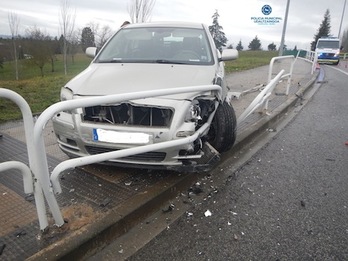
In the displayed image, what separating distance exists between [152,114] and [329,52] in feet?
100.0

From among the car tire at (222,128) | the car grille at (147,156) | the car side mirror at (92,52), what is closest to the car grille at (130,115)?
the car grille at (147,156)

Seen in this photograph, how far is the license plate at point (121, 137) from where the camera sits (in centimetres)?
282

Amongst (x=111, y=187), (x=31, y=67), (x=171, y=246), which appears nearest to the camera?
(x=171, y=246)

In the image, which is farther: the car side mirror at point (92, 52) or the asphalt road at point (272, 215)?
the car side mirror at point (92, 52)

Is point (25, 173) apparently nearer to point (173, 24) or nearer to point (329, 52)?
point (173, 24)

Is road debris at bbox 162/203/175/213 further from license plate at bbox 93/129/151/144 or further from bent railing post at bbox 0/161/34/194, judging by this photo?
bent railing post at bbox 0/161/34/194

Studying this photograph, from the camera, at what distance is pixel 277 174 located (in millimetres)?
3801

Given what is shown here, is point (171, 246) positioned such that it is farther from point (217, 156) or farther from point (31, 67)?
point (31, 67)

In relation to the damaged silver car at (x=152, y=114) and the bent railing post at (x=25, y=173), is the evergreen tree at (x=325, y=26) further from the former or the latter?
the bent railing post at (x=25, y=173)

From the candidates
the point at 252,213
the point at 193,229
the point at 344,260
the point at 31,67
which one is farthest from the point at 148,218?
the point at 31,67

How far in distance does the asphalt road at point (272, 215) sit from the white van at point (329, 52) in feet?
90.1

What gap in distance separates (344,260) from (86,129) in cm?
255

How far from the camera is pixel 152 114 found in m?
2.95

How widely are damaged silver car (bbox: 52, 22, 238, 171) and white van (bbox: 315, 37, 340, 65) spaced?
28580mm
